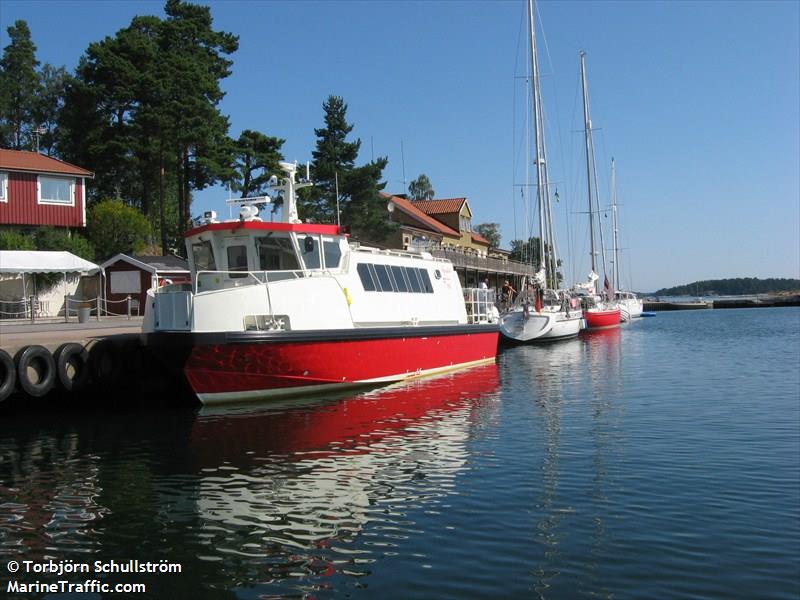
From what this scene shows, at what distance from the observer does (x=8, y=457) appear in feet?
37.9

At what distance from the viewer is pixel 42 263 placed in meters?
31.8

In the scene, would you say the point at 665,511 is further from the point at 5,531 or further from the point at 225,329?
the point at 225,329

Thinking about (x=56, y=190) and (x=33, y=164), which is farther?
(x=56, y=190)

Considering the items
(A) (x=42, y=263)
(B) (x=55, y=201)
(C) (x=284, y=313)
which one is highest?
(B) (x=55, y=201)

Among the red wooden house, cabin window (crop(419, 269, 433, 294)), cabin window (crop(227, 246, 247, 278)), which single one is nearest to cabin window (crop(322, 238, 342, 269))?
cabin window (crop(227, 246, 247, 278))

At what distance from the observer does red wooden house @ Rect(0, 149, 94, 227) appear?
35438 mm

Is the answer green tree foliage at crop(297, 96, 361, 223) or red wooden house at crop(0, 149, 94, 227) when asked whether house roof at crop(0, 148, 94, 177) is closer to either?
red wooden house at crop(0, 149, 94, 227)

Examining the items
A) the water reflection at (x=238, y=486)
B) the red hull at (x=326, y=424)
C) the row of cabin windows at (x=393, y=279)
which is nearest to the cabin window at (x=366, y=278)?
the row of cabin windows at (x=393, y=279)

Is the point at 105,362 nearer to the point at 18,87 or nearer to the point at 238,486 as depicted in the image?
the point at 238,486

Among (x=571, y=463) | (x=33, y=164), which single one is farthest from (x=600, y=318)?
(x=571, y=463)

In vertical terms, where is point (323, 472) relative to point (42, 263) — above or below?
below

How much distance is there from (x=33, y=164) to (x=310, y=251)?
27.0 metres

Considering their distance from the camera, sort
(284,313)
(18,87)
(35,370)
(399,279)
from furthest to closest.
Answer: (18,87) → (399,279) → (284,313) → (35,370)

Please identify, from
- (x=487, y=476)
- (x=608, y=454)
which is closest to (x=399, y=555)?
(x=487, y=476)
